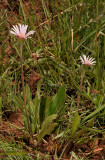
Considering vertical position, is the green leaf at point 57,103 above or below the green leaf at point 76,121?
above

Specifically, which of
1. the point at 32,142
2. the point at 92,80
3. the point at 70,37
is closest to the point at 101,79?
the point at 92,80

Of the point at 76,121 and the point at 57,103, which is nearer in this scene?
the point at 76,121

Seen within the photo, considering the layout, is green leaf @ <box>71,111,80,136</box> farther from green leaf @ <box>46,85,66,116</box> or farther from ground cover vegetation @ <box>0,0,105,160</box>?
green leaf @ <box>46,85,66,116</box>

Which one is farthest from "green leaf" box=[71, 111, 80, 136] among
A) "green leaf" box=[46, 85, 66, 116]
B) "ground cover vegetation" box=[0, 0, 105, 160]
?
"green leaf" box=[46, 85, 66, 116]

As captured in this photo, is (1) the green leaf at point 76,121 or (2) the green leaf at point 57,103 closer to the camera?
(1) the green leaf at point 76,121

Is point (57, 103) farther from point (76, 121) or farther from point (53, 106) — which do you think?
point (76, 121)

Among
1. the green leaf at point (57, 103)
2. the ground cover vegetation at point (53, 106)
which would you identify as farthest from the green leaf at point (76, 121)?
the green leaf at point (57, 103)

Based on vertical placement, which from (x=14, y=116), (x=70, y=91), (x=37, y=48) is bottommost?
(x=14, y=116)

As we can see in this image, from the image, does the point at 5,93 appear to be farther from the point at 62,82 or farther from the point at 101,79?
the point at 101,79

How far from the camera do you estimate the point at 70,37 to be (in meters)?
1.67

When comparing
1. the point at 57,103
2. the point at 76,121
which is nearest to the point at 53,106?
the point at 57,103

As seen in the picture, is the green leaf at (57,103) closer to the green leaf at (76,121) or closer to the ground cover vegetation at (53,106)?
the ground cover vegetation at (53,106)

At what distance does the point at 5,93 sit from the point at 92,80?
2.07ft

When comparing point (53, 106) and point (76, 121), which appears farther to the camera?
point (53, 106)
